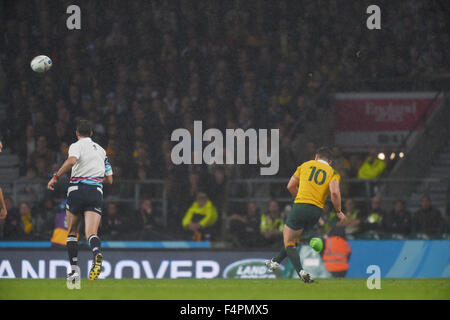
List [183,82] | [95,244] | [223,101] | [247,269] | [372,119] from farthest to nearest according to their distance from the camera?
1. [372,119]
2. [183,82]
3. [223,101]
4. [247,269]
5. [95,244]

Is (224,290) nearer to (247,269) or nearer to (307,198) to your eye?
(307,198)

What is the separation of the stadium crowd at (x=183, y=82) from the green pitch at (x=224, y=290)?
4061 millimetres

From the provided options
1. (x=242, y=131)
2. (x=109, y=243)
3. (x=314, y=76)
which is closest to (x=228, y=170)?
(x=242, y=131)

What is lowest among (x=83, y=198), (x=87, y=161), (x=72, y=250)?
(x=72, y=250)

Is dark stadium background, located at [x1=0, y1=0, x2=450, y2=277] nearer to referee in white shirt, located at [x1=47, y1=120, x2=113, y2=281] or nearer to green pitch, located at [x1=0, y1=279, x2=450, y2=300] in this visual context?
green pitch, located at [x1=0, y1=279, x2=450, y2=300]

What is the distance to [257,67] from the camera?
63.2ft

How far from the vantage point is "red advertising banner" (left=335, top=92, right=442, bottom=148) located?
63.2ft

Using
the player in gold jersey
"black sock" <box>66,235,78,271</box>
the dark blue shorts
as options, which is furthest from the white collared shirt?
the player in gold jersey

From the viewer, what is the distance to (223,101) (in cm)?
1831

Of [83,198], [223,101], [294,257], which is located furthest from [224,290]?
[223,101]

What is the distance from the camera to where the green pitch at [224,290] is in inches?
378

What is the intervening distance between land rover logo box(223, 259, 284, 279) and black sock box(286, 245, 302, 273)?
13.4 ft

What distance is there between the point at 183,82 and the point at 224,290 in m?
9.30

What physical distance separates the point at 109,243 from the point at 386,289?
6.29 metres
